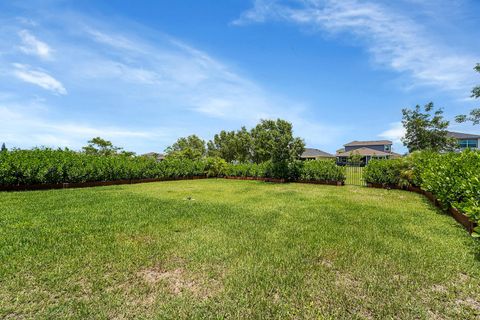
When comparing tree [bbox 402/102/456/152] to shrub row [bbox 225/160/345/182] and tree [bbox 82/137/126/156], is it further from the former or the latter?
tree [bbox 82/137/126/156]

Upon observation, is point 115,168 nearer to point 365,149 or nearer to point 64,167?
point 64,167

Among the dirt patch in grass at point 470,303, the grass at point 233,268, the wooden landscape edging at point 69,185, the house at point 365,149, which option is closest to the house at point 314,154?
the house at point 365,149

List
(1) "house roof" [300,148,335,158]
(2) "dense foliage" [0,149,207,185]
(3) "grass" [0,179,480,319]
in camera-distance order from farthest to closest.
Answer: (1) "house roof" [300,148,335,158] < (2) "dense foliage" [0,149,207,185] < (3) "grass" [0,179,480,319]

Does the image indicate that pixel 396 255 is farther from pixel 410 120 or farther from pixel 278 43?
pixel 410 120

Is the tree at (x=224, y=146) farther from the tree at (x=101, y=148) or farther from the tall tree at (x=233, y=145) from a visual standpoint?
the tree at (x=101, y=148)

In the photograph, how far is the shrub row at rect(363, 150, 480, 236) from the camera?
14.4 feet

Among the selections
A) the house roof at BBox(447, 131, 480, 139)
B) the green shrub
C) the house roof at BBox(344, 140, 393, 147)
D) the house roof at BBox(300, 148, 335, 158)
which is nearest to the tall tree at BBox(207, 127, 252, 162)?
the house roof at BBox(300, 148, 335, 158)

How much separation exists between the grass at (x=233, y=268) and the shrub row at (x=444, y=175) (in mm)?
815

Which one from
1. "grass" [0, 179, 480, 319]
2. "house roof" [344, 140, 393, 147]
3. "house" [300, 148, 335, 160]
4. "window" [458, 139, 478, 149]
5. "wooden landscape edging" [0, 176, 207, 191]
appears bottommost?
"grass" [0, 179, 480, 319]

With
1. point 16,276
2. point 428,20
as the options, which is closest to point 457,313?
point 16,276

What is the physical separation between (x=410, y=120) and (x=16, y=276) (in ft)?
100.0

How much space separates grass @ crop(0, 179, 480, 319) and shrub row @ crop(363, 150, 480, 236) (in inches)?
32.1

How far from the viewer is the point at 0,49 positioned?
8.04 m

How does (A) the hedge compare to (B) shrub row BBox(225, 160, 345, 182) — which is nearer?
(A) the hedge
